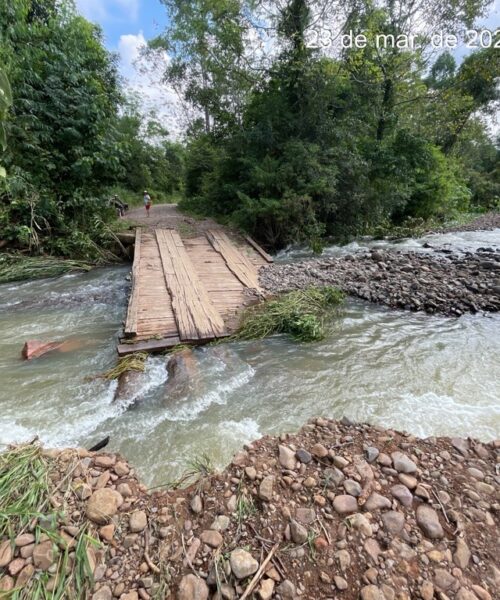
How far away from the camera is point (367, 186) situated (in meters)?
8.66

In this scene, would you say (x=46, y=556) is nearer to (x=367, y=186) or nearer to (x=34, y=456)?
(x=34, y=456)

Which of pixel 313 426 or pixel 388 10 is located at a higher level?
pixel 388 10

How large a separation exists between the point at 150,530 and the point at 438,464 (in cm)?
169

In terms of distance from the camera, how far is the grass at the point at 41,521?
123 centimetres

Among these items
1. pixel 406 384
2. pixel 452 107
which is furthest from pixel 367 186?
pixel 406 384

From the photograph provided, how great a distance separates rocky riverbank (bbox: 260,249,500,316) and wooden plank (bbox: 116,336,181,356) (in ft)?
6.41

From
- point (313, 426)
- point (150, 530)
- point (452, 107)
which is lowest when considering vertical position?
point (313, 426)

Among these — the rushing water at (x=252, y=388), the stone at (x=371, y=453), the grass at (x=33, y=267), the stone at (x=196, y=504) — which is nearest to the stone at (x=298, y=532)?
the stone at (x=196, y=504)

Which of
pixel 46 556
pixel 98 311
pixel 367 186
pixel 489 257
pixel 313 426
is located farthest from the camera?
pixel 367 186

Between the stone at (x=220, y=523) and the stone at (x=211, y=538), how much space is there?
Answer: 0.07 feet

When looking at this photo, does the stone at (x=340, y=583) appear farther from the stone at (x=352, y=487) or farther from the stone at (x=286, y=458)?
the stone at (x=286, y=458)

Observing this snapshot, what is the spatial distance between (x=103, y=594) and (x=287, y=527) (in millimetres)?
842

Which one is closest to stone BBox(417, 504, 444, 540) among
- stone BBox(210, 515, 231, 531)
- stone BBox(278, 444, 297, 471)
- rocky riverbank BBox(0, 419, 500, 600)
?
rocky riverbank BBox(0, 419, 500, 600)

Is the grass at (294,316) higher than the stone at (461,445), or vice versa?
the grass at (294,316)
